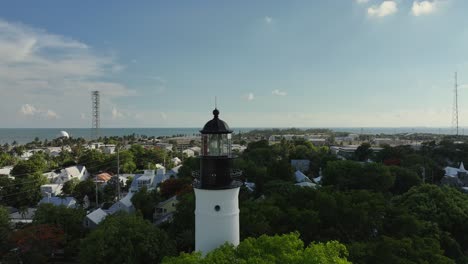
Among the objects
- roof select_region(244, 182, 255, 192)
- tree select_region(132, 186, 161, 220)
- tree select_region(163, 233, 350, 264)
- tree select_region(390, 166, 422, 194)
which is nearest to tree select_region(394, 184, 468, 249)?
tree select_region(390, 166, 422, 194)

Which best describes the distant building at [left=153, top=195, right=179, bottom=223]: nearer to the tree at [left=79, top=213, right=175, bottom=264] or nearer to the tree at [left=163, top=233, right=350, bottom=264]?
the tree at [left=79, top=213, right=175, bottom=264]

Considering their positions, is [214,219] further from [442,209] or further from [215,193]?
[442,209]

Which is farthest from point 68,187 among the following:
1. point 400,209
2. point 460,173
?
point 460,173

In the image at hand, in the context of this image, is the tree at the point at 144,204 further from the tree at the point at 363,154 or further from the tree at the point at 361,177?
the tree at the point at 363,154

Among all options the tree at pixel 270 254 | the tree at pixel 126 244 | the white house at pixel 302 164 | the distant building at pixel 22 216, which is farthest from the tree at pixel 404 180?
the distant building at pixel 22 216

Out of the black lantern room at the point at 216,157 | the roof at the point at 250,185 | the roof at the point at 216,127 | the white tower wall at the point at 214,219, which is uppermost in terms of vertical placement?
the roof at the point at 216,127
